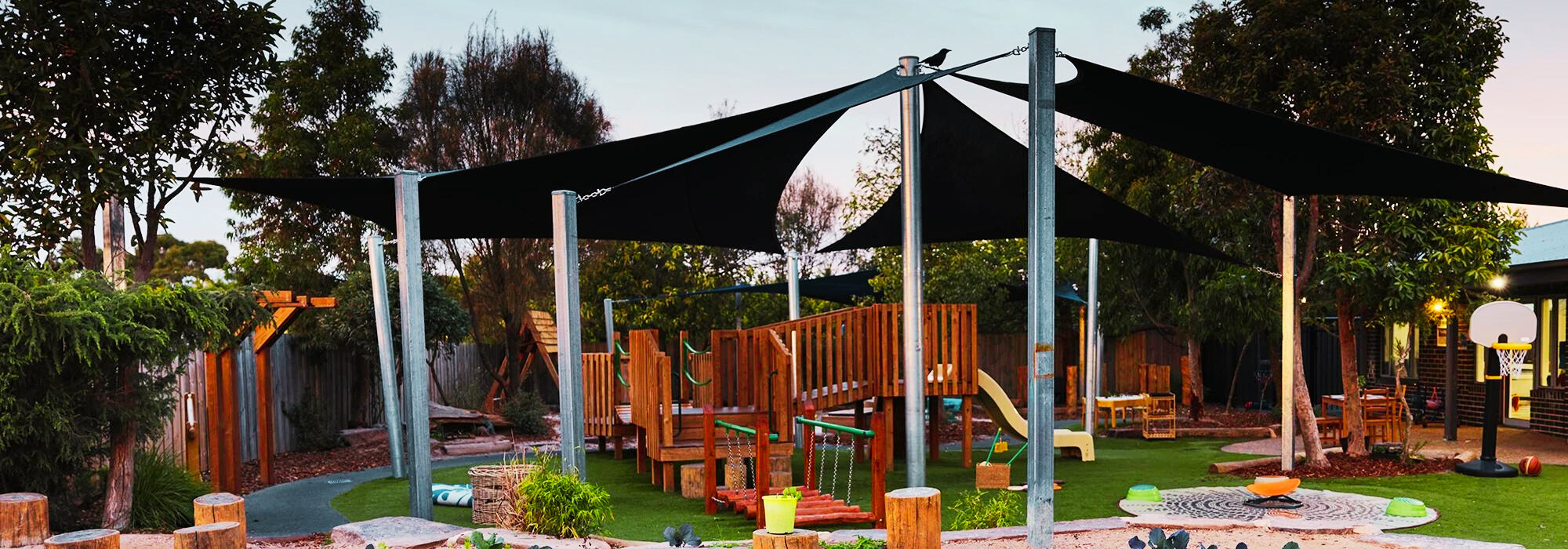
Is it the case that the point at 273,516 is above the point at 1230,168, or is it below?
below

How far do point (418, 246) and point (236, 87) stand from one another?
4936 mm

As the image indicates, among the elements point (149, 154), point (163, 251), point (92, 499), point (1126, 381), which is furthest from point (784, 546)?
point (163, 251)

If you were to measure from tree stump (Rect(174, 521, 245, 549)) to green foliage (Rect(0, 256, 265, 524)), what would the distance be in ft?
8.60

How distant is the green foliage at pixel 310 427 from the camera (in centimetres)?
1441

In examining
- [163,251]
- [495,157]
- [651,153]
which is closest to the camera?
[651,153]

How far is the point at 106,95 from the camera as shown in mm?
10516

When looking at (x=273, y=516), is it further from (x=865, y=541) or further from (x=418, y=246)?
(x=865, y=541)

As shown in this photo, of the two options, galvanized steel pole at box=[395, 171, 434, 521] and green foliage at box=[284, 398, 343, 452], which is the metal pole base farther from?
→ green foliage at box=[284, 398, 343, 452]

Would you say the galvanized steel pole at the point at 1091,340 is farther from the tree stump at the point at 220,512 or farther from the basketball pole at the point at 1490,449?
the tree stump at the point at 220,512

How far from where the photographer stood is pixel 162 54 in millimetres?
10812

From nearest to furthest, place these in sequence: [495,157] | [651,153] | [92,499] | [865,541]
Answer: [865,541], [651,153], [92,499], [495,157]

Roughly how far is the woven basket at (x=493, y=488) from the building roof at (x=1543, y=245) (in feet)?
32.3

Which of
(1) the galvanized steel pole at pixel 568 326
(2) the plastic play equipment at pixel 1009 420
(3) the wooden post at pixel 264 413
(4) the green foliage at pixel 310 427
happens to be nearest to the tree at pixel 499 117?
(4) the green foliage at pixel 310 427

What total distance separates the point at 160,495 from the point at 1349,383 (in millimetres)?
9669
